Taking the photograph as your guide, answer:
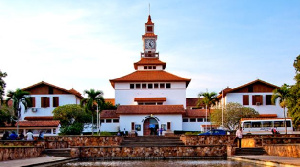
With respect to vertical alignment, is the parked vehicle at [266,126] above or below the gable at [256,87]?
below

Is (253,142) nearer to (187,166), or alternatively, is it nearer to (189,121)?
(187,166)

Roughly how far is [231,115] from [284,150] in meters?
31.3

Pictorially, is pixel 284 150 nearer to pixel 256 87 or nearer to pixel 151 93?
pixel 151 93

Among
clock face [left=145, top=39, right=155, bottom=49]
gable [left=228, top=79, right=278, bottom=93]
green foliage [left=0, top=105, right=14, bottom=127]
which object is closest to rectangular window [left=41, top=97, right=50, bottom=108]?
green foliage [left=0, top=105, right=14, bottom=127]

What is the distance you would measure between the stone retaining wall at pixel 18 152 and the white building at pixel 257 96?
127 ft

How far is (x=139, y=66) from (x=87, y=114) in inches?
589

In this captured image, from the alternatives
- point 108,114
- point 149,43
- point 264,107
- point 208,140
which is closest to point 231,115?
point 264,107

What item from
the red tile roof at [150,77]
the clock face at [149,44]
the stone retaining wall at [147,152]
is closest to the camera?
the stone retaining wall at [147,152]

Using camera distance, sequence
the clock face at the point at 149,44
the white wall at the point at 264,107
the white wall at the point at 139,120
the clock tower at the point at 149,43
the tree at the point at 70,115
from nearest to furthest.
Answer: the white wall at the point at 139,120, the tree at the point at 70,115, the white wall at the point at 264,107, the clock tower at the point at 149,43, the clock face at the point at 149,44

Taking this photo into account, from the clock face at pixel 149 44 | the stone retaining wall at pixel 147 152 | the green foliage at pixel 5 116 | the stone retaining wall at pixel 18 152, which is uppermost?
the clock face at pixel 149 44

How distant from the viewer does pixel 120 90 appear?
6031cm

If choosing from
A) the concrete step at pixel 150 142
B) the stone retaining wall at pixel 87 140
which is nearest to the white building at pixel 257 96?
the concrete step at pixel 150 142

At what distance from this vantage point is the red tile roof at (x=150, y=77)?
59.4 metres

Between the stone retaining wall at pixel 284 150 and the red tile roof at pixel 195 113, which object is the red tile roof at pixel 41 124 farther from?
the stone retaining wall at pixel 284 150
